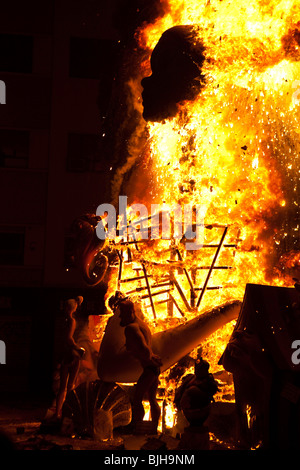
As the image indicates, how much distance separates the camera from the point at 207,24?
9852 mm

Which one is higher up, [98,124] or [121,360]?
[98,124]

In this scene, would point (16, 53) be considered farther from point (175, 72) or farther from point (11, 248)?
point (175, 72)

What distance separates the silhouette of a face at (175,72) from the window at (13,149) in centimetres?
1026

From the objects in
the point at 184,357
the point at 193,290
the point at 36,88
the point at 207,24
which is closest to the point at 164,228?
the point at 193,290

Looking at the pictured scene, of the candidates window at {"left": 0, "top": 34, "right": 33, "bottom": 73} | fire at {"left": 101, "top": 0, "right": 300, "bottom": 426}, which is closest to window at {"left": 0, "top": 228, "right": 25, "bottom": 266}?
window at {"left": 0, "top": 34, "right": 33, "bottom": 73}

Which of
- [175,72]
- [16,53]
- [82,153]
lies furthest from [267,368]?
[16,53]

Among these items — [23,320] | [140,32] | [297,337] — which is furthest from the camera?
[23,320]

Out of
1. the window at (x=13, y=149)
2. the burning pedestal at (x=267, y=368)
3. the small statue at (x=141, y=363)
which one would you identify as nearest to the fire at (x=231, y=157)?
the small statue at (x=141, y=363)

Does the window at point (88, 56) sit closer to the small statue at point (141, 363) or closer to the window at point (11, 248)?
the window at point (11, 248)

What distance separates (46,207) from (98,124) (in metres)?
2.95

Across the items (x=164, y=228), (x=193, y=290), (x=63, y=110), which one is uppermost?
(x=63, y=110)

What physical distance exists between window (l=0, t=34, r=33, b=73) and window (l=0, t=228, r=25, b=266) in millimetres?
5000

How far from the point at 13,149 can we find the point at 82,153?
207 cm

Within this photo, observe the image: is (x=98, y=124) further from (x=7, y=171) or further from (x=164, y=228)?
(x=164, y=228)
